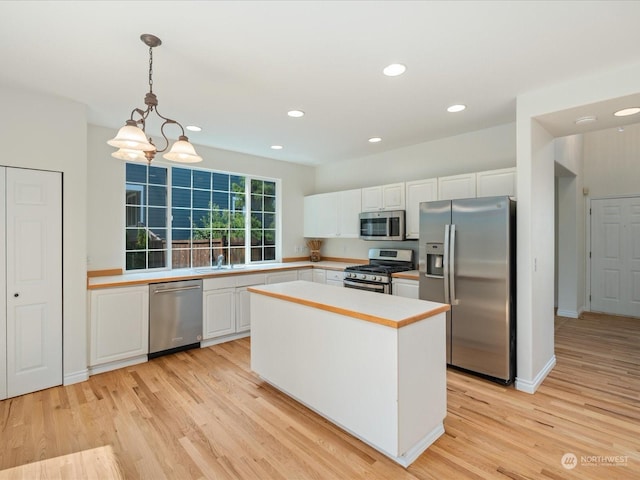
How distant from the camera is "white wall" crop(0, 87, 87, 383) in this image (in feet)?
9.47

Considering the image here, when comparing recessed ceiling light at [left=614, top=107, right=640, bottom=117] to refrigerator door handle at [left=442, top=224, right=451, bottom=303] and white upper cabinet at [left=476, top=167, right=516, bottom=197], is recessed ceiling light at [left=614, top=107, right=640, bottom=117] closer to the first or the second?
white upper cabinet at [left=476, top=167, right=516, bottom=197]

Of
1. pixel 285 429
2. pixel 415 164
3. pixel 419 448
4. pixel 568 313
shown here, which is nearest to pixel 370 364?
pixel 419 448

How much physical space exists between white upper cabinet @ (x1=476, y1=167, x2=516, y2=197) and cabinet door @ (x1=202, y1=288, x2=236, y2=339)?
3.25m

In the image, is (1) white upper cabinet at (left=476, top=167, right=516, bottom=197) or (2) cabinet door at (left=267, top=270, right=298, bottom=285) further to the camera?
(2) cabinet door at (left=267, top=270, right=298, bottom=285)

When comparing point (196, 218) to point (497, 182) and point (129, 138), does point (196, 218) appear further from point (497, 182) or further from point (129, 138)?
point (497, 182)

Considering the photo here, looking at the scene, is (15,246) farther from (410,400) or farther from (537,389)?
(537,389)

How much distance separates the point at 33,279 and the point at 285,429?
8.39 ft

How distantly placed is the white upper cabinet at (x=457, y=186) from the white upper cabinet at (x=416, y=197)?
0.30 feet

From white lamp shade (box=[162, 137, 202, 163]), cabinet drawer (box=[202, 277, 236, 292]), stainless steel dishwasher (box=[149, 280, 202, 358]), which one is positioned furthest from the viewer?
cabinet drawer (box=[202, 277, 236, 292])

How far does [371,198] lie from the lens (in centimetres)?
486

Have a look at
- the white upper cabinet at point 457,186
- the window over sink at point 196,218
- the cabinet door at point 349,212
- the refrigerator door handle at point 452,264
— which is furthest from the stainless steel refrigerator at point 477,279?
the window over sink at point 196,218

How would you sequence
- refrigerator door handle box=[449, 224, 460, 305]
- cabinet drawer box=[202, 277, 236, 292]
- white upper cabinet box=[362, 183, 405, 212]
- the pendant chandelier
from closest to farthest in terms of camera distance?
the pendant chandelier
refrigerator door handle box=[449, 224, 460, 305]
cabinet drawer box=[202, 277, 236, 292]
white upper cabinet box=[362, 183, 405, 212]

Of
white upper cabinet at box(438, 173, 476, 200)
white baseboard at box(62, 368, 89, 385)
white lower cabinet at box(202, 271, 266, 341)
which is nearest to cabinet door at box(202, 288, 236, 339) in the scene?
white lower cabinet at box(202, 271, 266, 341)

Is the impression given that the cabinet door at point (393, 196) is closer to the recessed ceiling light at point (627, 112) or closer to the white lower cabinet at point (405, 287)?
A: the white lower cabinet at point (405, 287)
